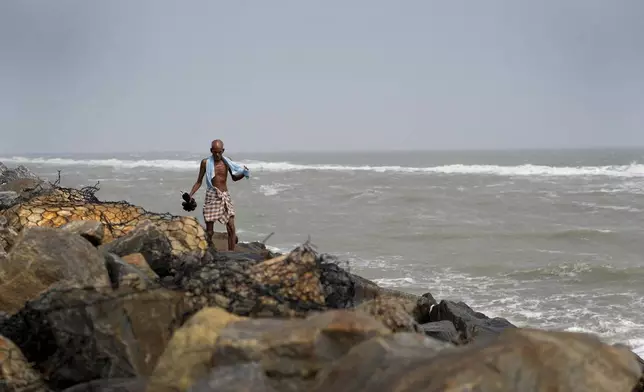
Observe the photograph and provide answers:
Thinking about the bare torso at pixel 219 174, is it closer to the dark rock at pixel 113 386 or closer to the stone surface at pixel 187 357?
the dark rock at pixel 113 386

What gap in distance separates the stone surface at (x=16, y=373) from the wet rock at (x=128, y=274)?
2.09 ft

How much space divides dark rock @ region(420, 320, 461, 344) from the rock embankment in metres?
0.02

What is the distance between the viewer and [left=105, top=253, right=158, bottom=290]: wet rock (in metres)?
3.55

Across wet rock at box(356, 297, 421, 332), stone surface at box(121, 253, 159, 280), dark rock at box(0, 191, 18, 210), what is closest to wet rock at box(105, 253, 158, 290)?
stone surface at box(121, 253, 159, 280)

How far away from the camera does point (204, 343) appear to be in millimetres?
2484

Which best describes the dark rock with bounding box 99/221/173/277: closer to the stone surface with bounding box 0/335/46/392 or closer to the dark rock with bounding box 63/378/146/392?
the stone surface with bounding box 0/335/46/392

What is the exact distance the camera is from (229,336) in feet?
7.96

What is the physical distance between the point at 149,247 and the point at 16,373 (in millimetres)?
2110

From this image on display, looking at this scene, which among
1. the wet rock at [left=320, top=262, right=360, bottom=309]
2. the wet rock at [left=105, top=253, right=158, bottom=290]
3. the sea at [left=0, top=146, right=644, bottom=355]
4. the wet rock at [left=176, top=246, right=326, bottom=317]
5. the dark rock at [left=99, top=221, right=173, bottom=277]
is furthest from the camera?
the sea at [left=0, top=146, right=644, bottom=355]

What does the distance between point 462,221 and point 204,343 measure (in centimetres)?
1681

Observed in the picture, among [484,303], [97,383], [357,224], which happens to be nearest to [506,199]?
[357,224]

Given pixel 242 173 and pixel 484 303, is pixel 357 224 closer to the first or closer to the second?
pixel 484 303

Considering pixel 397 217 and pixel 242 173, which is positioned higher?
pixel 242 173

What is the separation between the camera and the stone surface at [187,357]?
92.4 inches
